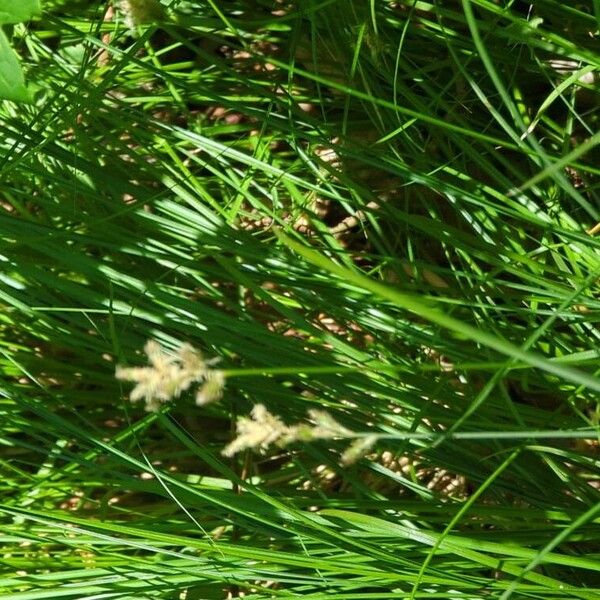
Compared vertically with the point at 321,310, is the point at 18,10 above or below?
above

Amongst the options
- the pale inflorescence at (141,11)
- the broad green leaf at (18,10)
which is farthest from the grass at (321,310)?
the broad green leaf at (18,10)

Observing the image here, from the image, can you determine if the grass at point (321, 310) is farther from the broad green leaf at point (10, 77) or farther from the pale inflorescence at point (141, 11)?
the broad green leaf at point (10, 77)

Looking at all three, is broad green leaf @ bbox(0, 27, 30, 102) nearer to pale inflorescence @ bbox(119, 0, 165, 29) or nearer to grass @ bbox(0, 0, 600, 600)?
pale inflorescence @ bbox(119, 0, 165, 29)

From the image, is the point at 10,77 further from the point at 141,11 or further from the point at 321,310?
the point at 321,310

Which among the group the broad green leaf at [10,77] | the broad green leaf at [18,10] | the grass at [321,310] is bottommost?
the grass at [321,310]

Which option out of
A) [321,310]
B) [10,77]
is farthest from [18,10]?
[321,310]

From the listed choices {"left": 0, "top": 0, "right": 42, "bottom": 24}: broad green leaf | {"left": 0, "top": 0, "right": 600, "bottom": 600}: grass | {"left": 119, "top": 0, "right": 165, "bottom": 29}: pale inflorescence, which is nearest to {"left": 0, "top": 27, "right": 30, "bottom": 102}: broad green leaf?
{"left": 0, "top": 0, "right": 42, "bottom": 24}: broad green leaf
